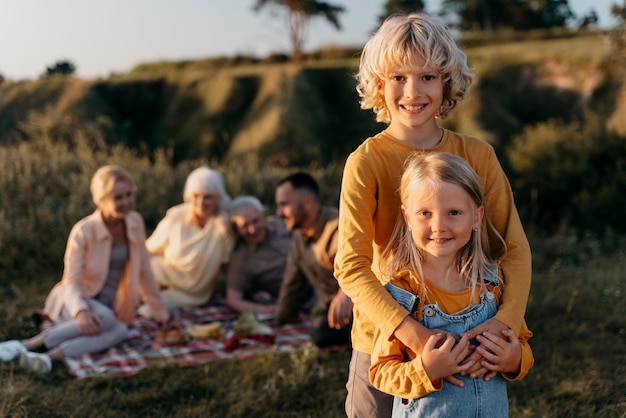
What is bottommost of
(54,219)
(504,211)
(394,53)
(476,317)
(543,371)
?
(543,371)

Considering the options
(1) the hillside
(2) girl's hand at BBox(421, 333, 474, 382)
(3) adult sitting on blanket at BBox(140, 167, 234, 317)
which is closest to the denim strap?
(2) girl's hand at BBox(421, 333, 474, 382)

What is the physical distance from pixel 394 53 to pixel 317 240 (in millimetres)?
2931

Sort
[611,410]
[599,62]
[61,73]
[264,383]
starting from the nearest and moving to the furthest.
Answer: [611,410], [264,383], [599,62], [61,73]

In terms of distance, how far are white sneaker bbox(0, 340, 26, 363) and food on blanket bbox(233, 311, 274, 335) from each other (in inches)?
62.2

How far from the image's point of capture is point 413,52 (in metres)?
2.39

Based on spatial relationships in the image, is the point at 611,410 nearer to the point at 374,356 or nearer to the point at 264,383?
the point at 264,383

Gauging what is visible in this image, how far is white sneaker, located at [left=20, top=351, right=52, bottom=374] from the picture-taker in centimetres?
478

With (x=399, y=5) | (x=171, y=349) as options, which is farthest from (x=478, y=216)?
(x=399, y=5)

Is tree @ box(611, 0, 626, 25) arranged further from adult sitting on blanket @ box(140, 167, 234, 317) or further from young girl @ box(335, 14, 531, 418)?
young girl @ box(335, 14, 531, 418)

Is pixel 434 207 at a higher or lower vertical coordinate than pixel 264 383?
higher

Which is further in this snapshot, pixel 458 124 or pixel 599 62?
pixel 458 124

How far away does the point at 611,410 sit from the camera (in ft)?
13.5

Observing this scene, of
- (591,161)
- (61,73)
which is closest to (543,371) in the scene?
(591,161)

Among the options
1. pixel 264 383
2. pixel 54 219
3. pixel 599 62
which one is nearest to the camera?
pixel 264 383
